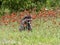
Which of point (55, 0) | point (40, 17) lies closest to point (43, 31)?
point (40, 17)

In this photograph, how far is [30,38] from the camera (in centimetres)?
1036

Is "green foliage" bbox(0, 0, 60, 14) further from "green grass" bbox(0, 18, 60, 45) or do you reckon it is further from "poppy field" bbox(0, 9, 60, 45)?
"green grass" bbox(0, 18, 60, 45)

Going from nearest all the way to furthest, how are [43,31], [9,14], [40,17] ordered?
[43,31] → [40,17] → [9,14]

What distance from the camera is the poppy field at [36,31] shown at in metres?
9.80

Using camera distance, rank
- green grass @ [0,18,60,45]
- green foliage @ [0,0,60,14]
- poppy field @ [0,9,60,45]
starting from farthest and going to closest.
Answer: green foliage @ [0,0,60,14]
poppy field @ [0,9,60,45]
green grass @ [0,18,60,45]

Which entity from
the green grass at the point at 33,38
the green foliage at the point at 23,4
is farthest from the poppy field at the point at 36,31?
the green foliage at the point at 23,4

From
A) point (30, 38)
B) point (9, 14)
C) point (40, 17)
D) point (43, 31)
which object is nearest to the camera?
point (30, 38)

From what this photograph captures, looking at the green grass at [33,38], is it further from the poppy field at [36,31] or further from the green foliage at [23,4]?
the green foliage at [23,4]

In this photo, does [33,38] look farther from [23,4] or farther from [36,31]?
[23,4]

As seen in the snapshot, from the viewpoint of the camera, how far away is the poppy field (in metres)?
9.80

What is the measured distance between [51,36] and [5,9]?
315 inches

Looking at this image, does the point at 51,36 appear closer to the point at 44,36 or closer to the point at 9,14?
the point at 44,36

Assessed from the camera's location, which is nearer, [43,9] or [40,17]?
[40,17]

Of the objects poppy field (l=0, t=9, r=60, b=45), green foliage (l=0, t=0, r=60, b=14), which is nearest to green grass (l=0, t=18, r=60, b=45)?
poppy field (l=0, t=9, r=60, b=45)
